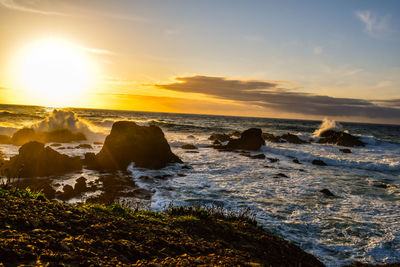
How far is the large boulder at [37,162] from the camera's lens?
1678 centimetres

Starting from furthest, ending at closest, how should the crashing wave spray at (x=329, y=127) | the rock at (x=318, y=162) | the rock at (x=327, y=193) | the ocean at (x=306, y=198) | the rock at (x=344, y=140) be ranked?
the crashing wave spray at (x=329, y=127), the rock at (x=344, y=140), the rock at (x=318, y=162), the rock at (x=327, y=193), the ocean at (x=306, y=198)

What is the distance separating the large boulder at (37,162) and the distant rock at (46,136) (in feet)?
46.8

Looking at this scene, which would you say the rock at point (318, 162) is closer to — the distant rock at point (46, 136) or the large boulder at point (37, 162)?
the large boulder at point (37, 162)

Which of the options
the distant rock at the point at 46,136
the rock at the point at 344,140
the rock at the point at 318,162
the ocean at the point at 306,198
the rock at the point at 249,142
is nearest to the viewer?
the ocean at the point at 306,198

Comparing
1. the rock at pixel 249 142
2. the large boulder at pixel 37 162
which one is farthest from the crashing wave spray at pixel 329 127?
the large boulder at pixel 37 162

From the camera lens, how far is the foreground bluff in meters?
20.7

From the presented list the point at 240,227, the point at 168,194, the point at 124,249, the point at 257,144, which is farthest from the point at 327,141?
the point at 124,249

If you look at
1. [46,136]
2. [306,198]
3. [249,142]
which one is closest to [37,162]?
[306,198]

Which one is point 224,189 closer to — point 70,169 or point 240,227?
point 240,227

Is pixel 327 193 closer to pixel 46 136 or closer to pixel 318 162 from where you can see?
pixel 318 162

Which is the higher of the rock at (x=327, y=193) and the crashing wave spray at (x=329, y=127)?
the crashing wave spray at (x=329, y=127)

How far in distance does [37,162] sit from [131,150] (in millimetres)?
7289

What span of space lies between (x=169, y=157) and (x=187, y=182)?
6.82 m

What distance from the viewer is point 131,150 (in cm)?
2231
